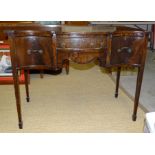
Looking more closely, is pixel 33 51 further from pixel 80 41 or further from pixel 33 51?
pixel 80 41

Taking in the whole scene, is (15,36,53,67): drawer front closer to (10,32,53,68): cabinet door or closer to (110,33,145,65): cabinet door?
(10,32,53,68): cabinet door

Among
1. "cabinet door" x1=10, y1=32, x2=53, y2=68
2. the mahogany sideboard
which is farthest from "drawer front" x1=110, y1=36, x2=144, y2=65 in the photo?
"cabinet door" x1=10, y1=32, x2=53, y2=68

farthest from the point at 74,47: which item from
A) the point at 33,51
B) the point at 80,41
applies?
the point at 33,51

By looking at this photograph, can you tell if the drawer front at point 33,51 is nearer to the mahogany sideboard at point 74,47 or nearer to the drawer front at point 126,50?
the mahogany sideboard at point 74,47

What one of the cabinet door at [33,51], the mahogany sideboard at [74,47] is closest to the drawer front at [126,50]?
the mahogany sideboard at [74,47]

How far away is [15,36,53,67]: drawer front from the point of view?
4.27 ft

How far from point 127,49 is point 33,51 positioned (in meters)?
0.61
